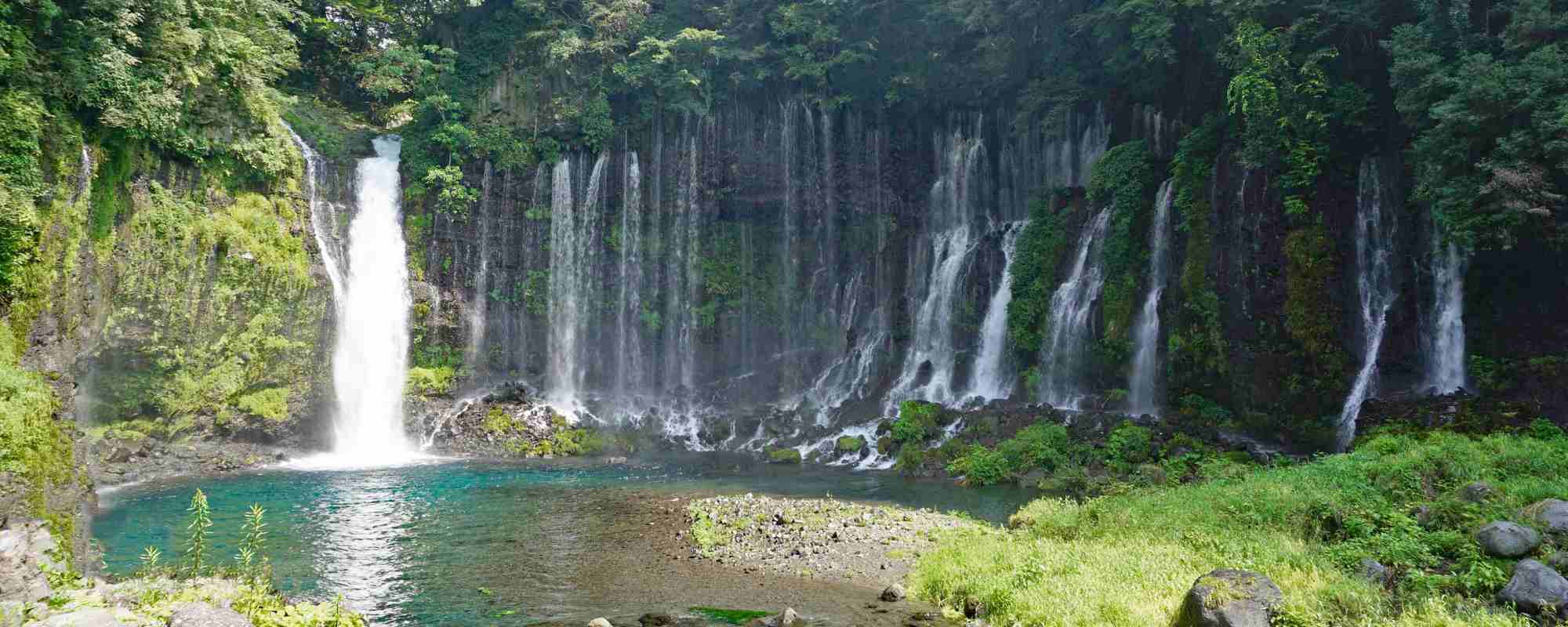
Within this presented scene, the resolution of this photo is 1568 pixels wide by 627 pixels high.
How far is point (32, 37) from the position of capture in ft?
50.9

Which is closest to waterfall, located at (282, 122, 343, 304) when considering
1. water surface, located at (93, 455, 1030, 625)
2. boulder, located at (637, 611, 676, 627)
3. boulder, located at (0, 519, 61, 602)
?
water surface, located at (93, 455, 1030, 625)

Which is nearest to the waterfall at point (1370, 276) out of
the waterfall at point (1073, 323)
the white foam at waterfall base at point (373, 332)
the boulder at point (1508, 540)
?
the waterfall at point (1073, 323)

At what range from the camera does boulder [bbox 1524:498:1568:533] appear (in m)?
8.34

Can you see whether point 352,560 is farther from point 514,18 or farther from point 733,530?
point 514,18

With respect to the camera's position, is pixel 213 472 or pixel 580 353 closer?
pixel 213 472

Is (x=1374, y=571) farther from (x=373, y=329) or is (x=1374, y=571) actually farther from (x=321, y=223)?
(x=321, y=223)

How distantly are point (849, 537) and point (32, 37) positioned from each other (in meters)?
16.9

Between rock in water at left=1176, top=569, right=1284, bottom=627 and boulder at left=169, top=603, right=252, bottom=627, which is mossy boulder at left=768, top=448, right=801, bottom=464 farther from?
boulder at left=169, top=603, right=252, bottom=627

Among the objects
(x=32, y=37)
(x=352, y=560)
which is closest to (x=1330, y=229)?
(x=352, y=560)

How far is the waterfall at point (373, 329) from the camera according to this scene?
27656 mm

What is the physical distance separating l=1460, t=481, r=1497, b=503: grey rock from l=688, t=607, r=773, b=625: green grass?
8.06 m

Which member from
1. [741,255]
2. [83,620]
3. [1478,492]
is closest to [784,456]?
[741,255]

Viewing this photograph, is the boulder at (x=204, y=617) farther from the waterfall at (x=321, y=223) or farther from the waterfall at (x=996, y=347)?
the waterfall at (x=996, y=347)

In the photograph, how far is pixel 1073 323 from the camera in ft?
86.1
